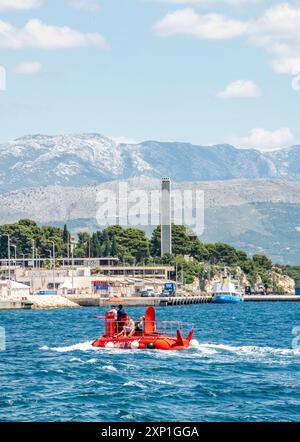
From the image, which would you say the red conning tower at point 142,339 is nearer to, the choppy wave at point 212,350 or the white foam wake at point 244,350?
the choppy wave at point 212,350

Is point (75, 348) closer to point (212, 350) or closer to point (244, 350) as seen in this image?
point (212, 350)

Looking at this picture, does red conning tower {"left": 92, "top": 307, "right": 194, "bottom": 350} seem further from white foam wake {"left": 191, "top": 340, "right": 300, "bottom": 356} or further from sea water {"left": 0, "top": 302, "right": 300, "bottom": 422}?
white foam wake {"left": 191, "top": 340, "right": 300, "bottom": 356}

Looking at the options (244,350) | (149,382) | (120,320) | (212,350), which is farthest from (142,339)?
(149,382)

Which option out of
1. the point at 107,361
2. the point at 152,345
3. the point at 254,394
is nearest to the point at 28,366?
the point at 107,361

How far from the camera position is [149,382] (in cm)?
6425

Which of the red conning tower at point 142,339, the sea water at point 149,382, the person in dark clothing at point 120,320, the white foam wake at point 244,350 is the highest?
the person in dark clothing at point 120,320

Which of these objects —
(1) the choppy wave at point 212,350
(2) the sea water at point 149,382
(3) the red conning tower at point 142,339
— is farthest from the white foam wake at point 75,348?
(3) the red conning tower at point 142,339

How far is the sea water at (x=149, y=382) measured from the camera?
176 ft

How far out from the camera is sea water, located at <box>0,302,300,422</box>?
5359 cm

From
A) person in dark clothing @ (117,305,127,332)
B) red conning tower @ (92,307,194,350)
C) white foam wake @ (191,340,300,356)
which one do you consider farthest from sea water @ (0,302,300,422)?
person in dark clothing @ (117,305,127,332)

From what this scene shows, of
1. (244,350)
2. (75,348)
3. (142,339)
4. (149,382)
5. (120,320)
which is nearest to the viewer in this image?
(149,382)
